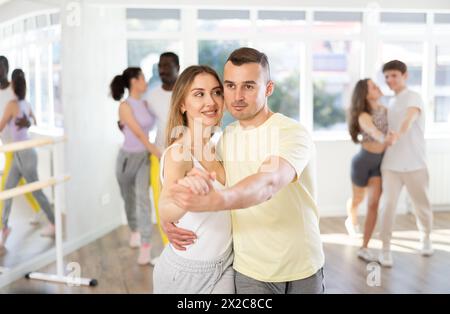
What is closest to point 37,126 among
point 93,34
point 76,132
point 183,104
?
point 76,132

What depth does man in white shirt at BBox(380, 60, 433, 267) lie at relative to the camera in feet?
8.24

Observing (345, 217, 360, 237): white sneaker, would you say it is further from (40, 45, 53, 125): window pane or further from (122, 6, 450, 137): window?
(40, 45, 53, 125): window pane

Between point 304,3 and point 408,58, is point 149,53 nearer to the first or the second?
point 304,3

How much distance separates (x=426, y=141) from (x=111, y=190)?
1.62 meters

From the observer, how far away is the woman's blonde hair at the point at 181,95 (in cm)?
145

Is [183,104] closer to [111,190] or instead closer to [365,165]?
[365,165]

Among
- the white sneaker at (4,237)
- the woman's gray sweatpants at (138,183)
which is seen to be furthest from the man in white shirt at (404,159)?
the white sneaker at (4,237)

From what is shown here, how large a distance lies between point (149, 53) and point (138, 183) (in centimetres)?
64

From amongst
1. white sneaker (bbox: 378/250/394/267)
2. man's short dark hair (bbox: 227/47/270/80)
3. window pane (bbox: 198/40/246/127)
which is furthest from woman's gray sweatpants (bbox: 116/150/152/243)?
man's short dark hair (bbox: 227/47/270/80)

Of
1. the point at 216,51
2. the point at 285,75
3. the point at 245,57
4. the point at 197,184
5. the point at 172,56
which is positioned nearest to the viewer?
the point at 197,184

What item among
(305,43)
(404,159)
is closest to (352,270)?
(404,159)

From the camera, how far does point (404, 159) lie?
2.56 metres

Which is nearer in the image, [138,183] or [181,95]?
[181,95]

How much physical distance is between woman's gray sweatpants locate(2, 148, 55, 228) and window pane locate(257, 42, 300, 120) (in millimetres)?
1102
